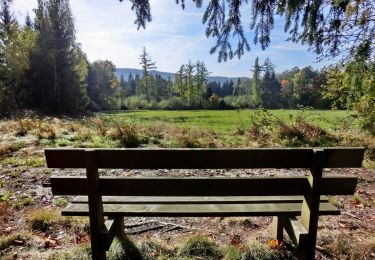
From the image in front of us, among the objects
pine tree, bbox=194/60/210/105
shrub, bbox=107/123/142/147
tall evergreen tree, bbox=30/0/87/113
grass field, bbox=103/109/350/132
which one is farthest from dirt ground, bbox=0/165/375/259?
pine tree, bbox=194/60/210/105

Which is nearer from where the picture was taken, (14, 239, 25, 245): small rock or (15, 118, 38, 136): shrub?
(14, 239, 25, 245): small rock

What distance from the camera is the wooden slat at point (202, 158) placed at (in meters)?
2.55

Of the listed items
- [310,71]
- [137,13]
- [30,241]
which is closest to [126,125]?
[137,13]

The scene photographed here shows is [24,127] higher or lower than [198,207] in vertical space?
lower

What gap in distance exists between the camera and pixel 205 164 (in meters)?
2.55

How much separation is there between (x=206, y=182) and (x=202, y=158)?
29 centimetres

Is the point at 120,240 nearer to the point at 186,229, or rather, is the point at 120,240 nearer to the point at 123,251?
the point at 123,251

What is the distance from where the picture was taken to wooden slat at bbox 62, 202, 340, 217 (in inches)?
122

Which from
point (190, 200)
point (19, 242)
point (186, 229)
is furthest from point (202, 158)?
point (19, 242)

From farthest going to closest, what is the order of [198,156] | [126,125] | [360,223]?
[126,125] → [360,223] → [198,156]

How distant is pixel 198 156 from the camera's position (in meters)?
2.54

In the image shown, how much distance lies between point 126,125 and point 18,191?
559cm

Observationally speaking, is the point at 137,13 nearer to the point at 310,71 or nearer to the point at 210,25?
the point at 210,25

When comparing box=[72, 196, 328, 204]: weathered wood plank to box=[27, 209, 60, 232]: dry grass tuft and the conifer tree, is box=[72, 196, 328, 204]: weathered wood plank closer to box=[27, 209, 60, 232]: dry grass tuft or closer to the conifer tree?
box=[27, 209, 60, 232]: dry grass tuft
